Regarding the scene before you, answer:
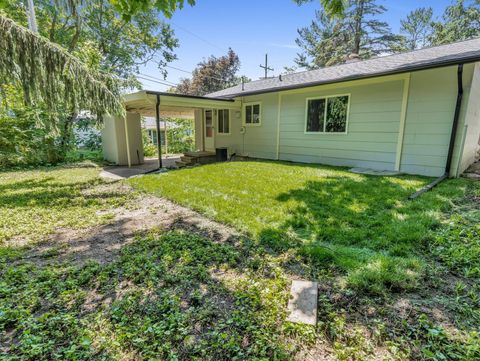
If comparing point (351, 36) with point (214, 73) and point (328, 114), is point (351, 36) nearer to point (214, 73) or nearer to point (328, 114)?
point (214, 73)

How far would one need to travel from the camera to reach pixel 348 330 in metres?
1.70

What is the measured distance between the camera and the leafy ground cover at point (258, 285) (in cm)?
160

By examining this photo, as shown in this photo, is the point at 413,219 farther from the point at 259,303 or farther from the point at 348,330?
the point at 259,303

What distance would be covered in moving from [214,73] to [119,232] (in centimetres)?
3153

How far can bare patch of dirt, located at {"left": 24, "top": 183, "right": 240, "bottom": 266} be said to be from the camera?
2916 millimetres

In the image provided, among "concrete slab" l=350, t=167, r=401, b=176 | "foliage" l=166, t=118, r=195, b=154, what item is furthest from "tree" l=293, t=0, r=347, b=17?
"foliage" l=166, t=118, r=195, b=154

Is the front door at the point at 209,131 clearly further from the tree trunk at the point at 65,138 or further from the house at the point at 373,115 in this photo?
the tree trunk at the point at 65,138

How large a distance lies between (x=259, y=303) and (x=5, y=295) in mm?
2208

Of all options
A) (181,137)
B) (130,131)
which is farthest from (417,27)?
(130,131)

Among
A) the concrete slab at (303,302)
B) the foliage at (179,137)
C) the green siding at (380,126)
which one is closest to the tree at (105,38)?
the foliage at (179,137)

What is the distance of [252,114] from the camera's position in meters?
10.6

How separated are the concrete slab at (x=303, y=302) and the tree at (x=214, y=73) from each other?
32.7 metres

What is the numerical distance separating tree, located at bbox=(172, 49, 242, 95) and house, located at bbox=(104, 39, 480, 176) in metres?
23.0

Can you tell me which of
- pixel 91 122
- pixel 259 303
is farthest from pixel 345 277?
pixel 91 122
